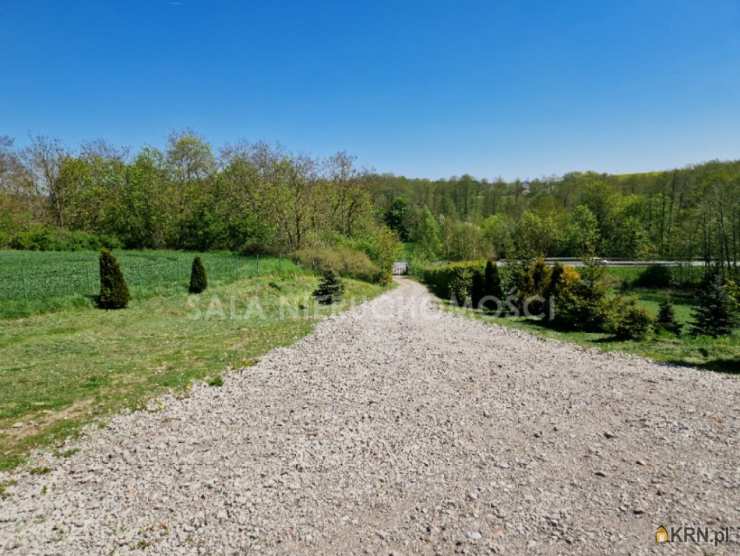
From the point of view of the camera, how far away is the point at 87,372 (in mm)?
7484

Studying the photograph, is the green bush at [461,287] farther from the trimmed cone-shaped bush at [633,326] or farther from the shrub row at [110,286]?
the shrub row at [110,286]

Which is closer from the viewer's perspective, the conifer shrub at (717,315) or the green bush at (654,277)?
the conifer shrub at (717,315)

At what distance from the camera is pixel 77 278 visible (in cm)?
1644

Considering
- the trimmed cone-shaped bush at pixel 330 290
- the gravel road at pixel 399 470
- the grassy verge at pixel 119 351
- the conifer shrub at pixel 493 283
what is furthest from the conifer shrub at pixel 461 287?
the gravel road at pixel 399 470

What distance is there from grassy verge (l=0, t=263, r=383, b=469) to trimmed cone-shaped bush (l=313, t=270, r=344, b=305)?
1.10 meters

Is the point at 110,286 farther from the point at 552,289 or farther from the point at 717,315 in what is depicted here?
the point at 717,315

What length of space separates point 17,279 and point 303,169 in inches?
757

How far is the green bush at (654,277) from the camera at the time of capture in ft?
113

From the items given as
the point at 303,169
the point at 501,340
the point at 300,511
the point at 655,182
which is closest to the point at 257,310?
the point at 501,340

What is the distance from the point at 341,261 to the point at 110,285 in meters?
13.9

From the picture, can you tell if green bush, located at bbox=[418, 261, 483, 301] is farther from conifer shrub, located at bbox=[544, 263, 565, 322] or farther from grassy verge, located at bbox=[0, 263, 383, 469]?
grassy verge, located at bbox=[0, 263, 383, 469]

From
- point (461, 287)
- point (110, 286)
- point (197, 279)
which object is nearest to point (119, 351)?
point (110, 286)

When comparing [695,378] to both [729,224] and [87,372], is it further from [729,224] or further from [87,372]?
[729,224]

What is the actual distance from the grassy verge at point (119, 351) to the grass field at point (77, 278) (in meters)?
0.45
